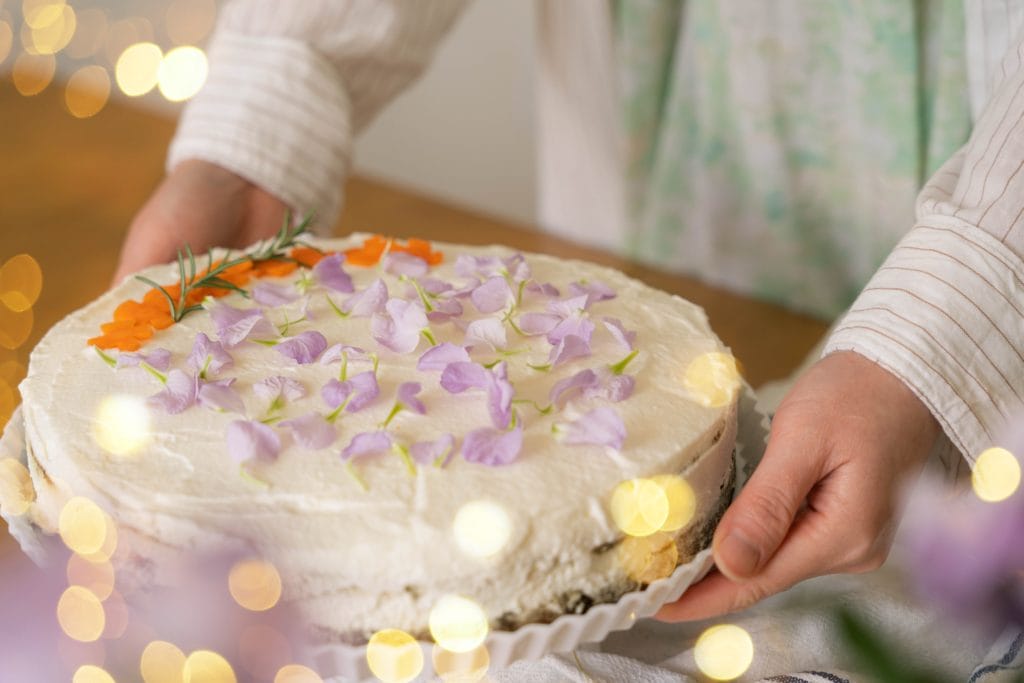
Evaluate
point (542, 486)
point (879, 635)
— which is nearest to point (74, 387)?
point (542, 486)

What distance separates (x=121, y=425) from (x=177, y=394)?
1.6 inches

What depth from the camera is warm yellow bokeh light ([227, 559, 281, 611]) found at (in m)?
0.35

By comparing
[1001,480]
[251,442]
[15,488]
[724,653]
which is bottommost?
[724,653]

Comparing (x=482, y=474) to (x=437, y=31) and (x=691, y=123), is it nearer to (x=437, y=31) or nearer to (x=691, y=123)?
(x=437, y=31)

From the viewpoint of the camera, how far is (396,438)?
0.66m

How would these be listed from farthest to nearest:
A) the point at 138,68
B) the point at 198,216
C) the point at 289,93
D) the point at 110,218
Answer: the point at 138,68
the point at 110,218
the point at 289,93
the point at 198,216

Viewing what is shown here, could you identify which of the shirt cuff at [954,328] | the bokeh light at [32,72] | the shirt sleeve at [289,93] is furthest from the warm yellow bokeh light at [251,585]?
the bokeh light at [32,72]

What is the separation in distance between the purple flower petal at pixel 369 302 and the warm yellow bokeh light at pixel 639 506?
0.27 m

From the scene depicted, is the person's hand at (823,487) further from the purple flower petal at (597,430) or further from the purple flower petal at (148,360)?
the purple flower petal at (148,360)

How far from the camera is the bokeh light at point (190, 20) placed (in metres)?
2.61

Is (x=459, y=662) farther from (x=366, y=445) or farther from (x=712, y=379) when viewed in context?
(x=712, y=379)

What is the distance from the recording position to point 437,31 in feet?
4.46

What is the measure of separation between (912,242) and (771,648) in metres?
0.34

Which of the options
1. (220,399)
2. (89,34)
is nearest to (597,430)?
(220,399)
